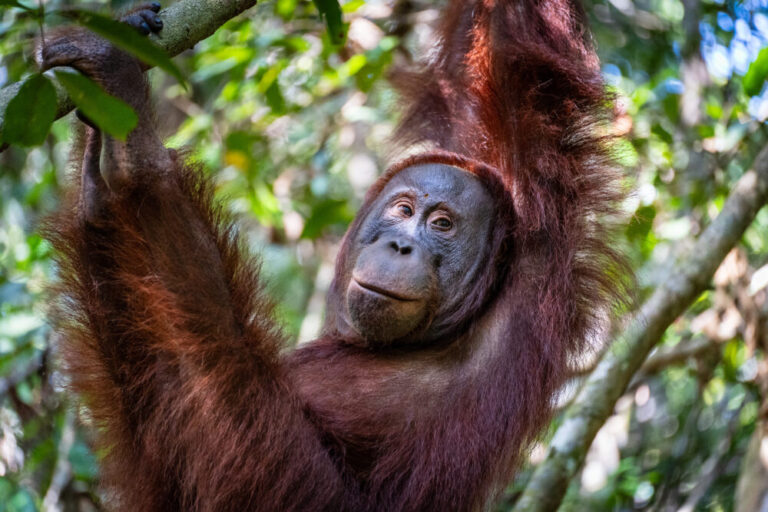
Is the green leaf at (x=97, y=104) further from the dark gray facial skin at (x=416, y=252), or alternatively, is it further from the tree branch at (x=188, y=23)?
the dark gray facial skin at (x=416, y=252)

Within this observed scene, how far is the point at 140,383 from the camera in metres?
3.09

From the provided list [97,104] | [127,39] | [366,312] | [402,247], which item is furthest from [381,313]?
[127,39]

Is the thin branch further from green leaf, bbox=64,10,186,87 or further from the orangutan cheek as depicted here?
green leaf, bbox=64,10,186,87

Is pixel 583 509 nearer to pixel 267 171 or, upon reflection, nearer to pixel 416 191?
pixel 416 191

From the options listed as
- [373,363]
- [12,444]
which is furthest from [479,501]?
[12,444]

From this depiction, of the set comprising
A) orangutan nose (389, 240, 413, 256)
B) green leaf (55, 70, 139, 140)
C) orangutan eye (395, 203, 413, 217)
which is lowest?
orangutan nose (389, 240, 413, 256)

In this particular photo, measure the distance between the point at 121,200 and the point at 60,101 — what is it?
0.54m

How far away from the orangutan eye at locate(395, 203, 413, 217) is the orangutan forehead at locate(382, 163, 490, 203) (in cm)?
8

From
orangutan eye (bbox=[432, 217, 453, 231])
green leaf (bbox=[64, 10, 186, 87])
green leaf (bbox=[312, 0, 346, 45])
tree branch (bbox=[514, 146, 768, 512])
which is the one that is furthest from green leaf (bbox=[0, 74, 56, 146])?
tree branch (bbox=[514, 146, 768, 512])

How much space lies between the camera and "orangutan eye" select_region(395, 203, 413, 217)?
3761 mm

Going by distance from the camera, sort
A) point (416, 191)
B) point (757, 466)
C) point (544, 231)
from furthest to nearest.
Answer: point (757, 466), point (416, 191), point (544, 231)

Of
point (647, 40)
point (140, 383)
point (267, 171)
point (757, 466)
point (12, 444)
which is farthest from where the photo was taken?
point (267, 171)

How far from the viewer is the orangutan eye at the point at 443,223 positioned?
368cm

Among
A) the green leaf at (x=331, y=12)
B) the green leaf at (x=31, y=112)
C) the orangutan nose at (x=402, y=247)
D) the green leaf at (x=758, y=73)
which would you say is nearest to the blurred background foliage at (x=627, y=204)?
the green leaf at (x=758, y=73)
